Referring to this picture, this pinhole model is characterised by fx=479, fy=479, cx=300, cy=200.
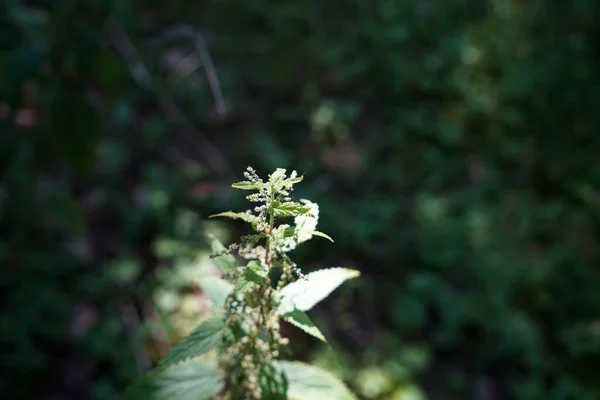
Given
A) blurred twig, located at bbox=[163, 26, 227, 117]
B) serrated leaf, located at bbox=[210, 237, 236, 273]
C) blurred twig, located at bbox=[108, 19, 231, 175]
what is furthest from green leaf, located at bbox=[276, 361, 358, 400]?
blurred twig, located at bbox=[108, 19, 231, 175]

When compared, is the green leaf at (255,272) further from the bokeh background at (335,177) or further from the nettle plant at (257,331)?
the bokeh background at (335,177)

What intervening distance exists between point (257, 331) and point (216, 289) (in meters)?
0.23

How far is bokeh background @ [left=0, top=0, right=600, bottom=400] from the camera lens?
9.00 ft

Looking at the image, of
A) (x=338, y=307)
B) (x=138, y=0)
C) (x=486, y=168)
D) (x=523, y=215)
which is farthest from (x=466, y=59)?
(x=138, y=0)

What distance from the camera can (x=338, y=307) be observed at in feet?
10.4

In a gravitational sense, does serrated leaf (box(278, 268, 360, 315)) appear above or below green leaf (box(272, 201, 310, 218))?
below

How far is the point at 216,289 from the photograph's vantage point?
1.35m

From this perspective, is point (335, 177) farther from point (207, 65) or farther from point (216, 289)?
point (216, 289)

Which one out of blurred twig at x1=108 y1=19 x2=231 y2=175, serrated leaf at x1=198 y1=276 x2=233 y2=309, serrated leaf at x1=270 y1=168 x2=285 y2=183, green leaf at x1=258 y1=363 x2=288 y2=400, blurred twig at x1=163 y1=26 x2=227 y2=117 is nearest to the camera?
serrated leaf at x1=270 y1=168 x2=285 y2=183

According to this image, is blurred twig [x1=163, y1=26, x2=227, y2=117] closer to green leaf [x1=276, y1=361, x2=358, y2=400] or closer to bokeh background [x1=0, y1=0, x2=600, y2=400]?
bokeh background [x1=0, y1=0, x2=600, y2=400]

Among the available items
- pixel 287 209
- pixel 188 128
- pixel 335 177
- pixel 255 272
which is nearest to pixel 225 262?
pixel 255 272

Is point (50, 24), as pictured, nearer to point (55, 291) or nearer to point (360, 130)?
point (55, 291)

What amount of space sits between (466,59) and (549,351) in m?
2.79

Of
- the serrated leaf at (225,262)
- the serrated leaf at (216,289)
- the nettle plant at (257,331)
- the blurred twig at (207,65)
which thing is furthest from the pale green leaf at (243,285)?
the blurred twig at (207,65)
